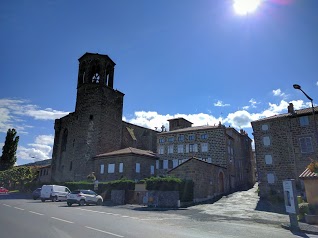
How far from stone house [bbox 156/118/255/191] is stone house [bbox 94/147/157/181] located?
2.63 m

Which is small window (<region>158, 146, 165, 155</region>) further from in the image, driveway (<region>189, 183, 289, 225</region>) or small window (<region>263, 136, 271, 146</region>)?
driveway (<region>189, 183, 289, 225</region>)

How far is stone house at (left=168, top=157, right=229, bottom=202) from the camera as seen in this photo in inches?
1005

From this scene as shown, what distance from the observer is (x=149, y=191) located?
22906 mm

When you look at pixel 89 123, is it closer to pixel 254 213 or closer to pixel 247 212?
pixel 247 212

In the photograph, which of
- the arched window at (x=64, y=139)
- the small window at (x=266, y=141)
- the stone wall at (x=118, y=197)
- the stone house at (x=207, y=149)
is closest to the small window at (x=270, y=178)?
the small window at (x=266, y=141)

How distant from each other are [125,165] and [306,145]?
2352cm

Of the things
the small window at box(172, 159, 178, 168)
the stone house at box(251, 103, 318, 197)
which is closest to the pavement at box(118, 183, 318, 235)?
the stone house at box(251, 103, 318, 197)

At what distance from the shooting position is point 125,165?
36.3 m

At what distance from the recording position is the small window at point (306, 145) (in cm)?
2800

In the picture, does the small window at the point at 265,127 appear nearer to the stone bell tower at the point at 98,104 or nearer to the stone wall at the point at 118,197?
the stone wall at the point at 118,197

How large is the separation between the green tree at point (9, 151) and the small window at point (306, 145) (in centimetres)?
6275

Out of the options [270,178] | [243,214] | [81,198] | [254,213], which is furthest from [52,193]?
[270,178]

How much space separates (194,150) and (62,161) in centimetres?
2509

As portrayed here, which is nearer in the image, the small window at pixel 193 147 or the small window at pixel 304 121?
the small window at pixel 304 121
